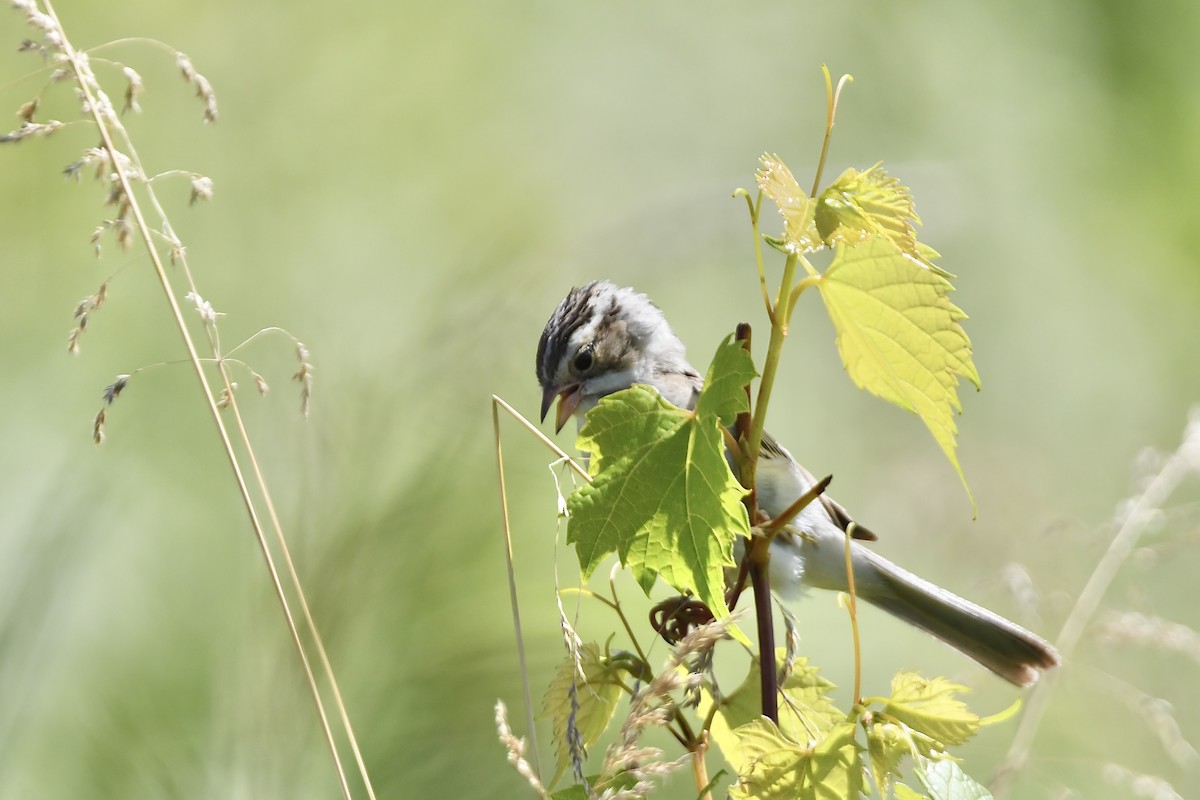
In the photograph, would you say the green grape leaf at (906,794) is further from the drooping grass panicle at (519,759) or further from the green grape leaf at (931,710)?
the drooping grass panicle at (519,759)

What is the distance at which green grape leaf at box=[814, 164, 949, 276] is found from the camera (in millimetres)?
1009

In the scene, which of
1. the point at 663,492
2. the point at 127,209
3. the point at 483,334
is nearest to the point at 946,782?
the point at 663,492

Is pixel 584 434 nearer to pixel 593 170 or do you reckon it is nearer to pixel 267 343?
pixel 267 343

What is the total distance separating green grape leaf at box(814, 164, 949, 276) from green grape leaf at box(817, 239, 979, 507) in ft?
0.07

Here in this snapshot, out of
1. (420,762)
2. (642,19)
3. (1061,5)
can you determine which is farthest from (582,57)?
(420,762)

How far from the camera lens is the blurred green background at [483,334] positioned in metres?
2.21

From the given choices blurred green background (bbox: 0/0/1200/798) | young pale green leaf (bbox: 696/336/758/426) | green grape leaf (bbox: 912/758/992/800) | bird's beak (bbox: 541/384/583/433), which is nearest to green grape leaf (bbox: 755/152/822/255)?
young pale green leaf (bbox: 696/336/758/426)

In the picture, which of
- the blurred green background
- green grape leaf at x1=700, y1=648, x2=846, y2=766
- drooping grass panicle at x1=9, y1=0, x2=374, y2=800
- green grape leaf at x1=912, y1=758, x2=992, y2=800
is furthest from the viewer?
the blurred green background

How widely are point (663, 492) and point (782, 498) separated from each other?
1227 mm

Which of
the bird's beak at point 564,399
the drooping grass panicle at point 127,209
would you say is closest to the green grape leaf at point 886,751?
the drooping grass panicle at point 127,209

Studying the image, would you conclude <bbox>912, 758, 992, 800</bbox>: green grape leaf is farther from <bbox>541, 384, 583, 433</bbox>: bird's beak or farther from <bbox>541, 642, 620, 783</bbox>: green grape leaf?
<bbox>541, 384, 583, 433</bbox>: bird's beak

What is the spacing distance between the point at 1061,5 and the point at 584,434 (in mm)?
5146

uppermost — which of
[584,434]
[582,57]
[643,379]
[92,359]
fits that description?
[582,57]

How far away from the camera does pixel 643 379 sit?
109 inches
